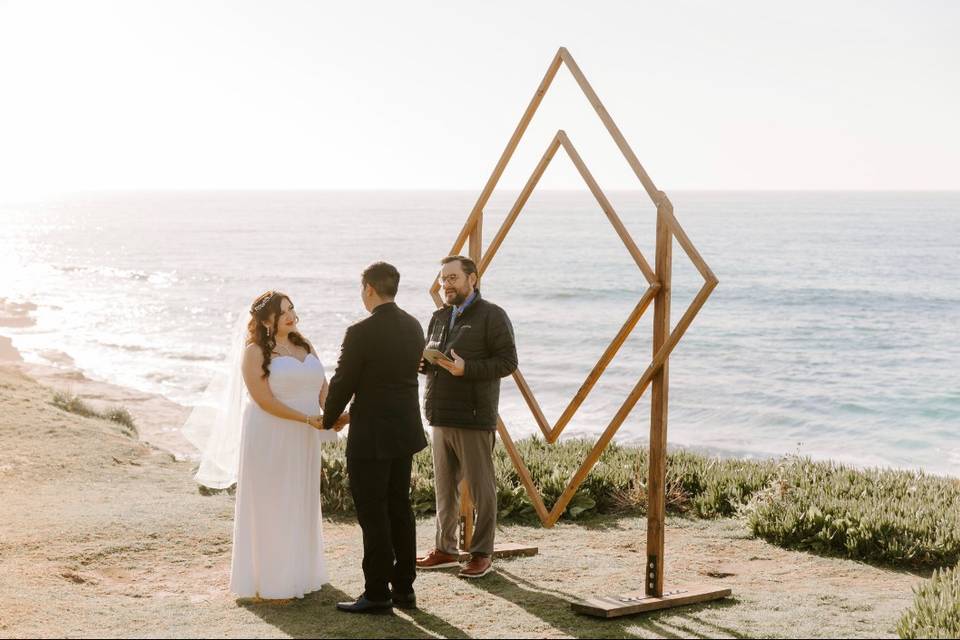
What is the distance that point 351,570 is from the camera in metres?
7.64

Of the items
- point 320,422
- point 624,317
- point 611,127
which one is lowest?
point 320,422

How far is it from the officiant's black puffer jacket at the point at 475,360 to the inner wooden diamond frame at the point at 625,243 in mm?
337

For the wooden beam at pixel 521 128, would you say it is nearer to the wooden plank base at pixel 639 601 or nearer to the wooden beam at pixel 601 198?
the wooden beam at pixel 601 198

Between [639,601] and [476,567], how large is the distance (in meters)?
1.25

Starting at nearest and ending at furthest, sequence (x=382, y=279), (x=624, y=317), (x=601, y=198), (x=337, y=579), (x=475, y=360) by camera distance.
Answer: (x=382, y=279) → (x=475, y=360) → (x=601, y=198) → (x=337, y=579) → (x=624, y=317)

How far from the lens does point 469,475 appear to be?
7184 millimetres

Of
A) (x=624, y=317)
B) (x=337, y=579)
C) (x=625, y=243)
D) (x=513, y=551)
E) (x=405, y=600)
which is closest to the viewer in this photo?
(x=405, y=600)

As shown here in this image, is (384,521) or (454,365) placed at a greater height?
(454,365)

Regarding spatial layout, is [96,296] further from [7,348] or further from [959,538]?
[959,538]

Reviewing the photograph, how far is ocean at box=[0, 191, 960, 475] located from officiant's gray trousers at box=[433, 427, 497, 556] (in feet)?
48.5

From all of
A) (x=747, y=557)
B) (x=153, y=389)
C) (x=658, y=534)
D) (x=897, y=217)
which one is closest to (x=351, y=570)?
(x=658, y=534)

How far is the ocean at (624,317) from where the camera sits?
26203 millimetres

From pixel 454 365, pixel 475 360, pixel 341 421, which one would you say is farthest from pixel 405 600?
pixel 475 360

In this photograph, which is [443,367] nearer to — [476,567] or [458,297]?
[458,297]
